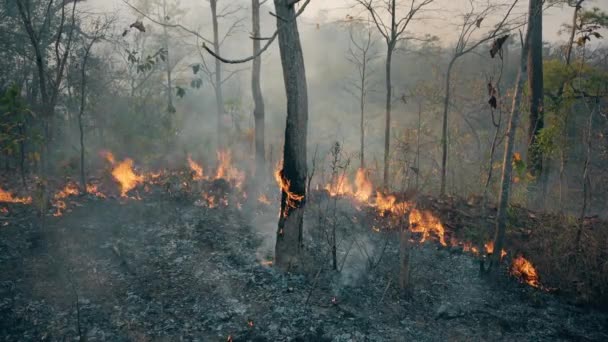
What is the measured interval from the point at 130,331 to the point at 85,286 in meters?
1.63

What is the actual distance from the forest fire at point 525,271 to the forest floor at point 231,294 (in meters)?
0.18

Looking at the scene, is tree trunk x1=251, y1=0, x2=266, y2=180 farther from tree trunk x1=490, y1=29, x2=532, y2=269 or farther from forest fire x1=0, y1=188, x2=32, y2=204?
tree trunk x1=490, y1=29, x2=532, y2=269

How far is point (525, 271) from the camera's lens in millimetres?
7176

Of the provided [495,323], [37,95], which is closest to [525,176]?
[495,323]

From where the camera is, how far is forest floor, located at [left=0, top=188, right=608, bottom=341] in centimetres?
558

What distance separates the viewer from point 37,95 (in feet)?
48.2

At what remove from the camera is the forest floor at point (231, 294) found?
5578 mm

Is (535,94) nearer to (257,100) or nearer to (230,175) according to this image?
(257,100)

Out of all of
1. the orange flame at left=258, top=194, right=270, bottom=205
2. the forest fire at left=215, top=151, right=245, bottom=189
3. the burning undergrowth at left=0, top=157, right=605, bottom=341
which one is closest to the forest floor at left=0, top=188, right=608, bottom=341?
the burning undergrowth at left=0, top=157, right=605, bottom=341

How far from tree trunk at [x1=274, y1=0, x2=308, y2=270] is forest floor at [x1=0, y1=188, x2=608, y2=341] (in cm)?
56

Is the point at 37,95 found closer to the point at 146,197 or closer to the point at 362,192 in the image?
the point at 146,197

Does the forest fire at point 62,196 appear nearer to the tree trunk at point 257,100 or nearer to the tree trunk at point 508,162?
the tree trunk at point 257,100

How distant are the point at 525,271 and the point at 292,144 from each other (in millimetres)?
4923

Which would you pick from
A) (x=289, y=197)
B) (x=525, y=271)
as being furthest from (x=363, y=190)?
(x=525, y=271)
